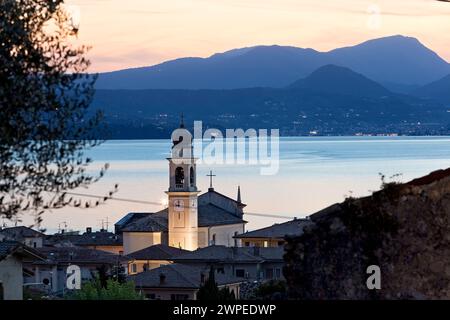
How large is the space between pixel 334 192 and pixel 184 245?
17.3 metres

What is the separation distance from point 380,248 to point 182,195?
92.0m

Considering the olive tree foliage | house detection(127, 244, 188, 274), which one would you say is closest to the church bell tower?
house detection(127, 244, 188, 274)

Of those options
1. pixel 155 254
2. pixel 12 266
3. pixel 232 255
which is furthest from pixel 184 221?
pixel 12 266

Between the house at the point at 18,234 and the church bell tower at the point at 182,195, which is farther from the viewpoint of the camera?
the church bell tower at the point at 182,195

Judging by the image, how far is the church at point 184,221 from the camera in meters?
101

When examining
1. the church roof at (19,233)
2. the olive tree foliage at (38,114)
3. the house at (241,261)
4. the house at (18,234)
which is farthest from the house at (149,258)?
the olive tree foliage at (38,114)

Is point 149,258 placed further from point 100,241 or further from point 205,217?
point 205,217

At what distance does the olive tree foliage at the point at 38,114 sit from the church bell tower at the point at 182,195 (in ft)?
284

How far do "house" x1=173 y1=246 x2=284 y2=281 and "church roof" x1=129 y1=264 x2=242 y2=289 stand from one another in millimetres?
7256

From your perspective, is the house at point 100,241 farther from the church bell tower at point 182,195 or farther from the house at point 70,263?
the house at point 70,263

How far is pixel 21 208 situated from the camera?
38.8ft

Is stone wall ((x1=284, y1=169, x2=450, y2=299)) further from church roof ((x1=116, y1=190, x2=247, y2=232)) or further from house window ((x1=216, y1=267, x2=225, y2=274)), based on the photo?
church roof ((x1=116, y1=190, x2=247, y2=232))
